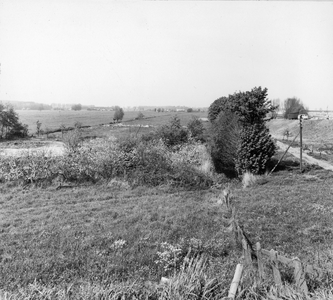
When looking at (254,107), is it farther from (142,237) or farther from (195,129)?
(142,237)

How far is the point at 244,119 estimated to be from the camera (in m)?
16.0

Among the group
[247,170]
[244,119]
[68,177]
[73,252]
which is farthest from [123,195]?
[244,119]

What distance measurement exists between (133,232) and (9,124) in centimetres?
2473

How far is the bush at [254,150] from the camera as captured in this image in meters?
14.8

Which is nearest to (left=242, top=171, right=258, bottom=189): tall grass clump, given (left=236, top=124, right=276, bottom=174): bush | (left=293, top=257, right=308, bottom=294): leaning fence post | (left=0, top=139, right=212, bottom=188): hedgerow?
(left=236, top=124, right=276, bottom=174): bush

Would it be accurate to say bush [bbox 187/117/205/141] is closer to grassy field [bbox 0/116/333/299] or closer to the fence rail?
grassy field [bbox 0/116/333/299]

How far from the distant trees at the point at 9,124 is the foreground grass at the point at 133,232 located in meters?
17.6

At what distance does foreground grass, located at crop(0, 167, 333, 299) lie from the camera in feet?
13.7

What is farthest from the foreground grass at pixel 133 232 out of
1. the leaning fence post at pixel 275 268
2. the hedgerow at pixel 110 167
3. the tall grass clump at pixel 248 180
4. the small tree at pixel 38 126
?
the small tree at pixel 38 126

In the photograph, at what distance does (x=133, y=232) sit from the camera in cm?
641

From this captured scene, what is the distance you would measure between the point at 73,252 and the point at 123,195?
5108mm

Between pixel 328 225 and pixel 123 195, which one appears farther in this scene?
pixel 123 195

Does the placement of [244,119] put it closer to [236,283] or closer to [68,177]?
[68,177]

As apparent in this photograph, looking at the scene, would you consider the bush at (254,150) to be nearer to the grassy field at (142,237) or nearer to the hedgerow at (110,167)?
the hedgerow at (110,167)
